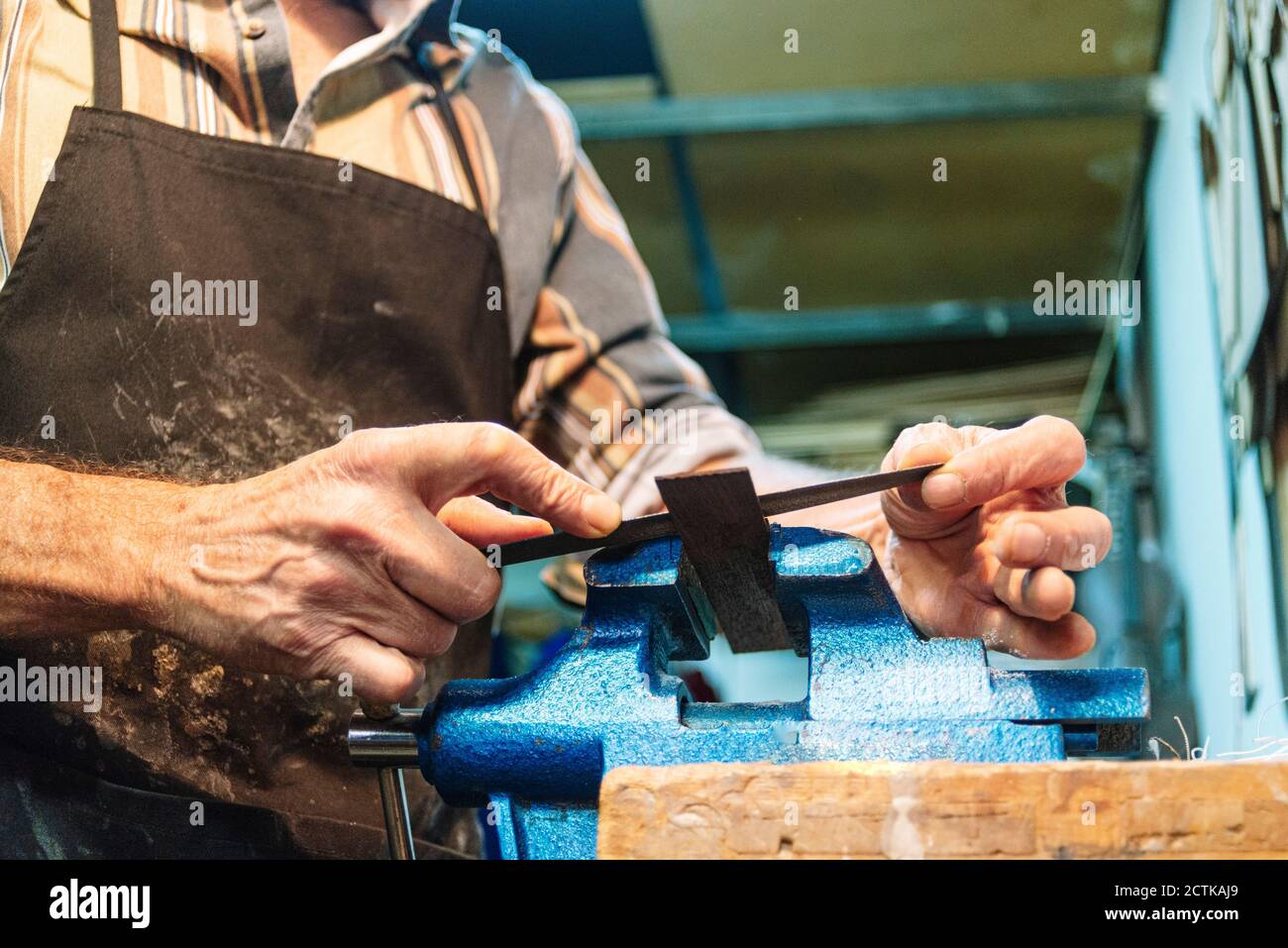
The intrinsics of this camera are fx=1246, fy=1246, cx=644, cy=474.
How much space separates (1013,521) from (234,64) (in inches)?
37.9

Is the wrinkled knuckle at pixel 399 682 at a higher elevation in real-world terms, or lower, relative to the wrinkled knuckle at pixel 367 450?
lower

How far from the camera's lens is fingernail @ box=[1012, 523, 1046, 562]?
1.04 m

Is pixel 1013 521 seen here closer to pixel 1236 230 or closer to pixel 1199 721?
pixel 1236 230

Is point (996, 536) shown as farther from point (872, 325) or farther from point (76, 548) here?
point (872, 325)

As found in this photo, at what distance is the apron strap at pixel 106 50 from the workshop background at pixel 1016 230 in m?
0.78

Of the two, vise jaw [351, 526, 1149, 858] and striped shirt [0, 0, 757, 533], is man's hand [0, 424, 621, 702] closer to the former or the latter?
vise jaw [351, 526, 1149, 858]

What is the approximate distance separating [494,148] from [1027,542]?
881mm

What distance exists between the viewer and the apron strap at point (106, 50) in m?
1.29

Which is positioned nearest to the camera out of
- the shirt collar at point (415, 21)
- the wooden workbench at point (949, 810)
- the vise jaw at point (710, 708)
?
the wooden workbench at point (949, 810)

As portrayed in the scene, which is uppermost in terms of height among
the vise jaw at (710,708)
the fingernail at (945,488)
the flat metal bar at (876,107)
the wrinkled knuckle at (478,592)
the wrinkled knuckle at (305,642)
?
the flat metal bar at (876,107)

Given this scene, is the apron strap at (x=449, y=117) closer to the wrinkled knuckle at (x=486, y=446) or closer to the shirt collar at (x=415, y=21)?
the shirt collar at (x=415, y=21)

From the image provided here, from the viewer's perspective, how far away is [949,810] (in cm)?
67

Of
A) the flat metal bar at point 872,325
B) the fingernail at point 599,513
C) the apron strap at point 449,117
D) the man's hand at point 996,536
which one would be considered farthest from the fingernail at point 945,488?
the flat metal bar at point 872,325
